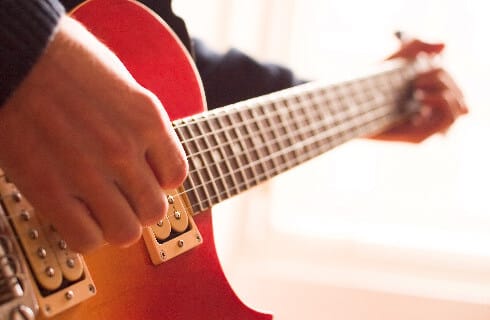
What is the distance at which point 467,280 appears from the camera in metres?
1.20

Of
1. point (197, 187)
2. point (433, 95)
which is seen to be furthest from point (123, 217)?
point (433, 95)

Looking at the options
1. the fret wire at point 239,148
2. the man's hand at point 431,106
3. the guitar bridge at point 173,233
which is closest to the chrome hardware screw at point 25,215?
the guitar bridge at point 173,233

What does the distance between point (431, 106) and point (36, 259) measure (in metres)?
0.77

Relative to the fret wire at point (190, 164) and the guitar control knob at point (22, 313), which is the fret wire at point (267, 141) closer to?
the fret wire at point (190, 164)

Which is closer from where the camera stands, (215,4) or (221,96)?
(221,96)

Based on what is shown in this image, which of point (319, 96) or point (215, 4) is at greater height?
point (215, 4)

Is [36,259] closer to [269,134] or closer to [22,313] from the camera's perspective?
[22,313]

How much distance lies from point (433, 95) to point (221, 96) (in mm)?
391

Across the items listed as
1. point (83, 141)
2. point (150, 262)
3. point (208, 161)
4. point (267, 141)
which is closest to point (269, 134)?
point (267, 141)

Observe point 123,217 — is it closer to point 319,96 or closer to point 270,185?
point 319,96

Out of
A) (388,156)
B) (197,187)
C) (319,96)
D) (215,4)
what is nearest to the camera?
(197,187)

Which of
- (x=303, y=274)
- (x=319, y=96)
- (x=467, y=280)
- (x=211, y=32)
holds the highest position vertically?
(x=211, y=32)

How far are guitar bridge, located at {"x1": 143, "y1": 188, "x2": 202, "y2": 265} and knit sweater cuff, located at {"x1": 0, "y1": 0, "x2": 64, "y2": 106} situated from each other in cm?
22

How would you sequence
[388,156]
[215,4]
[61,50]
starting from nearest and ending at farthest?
[61,50] < [215,4] < [388,156]
